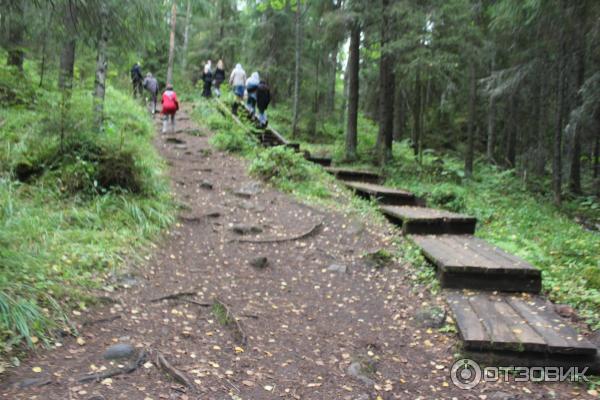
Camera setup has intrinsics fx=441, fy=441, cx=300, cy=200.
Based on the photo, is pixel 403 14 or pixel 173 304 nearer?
pixel 173 304

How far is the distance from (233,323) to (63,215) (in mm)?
3178

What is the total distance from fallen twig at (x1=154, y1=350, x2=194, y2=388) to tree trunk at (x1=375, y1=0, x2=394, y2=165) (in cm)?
1047

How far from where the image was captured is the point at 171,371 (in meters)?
3.51

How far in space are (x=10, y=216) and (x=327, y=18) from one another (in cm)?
1007

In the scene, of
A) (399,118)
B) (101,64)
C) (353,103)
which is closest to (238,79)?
(353,103)

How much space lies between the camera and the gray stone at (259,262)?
6172mm

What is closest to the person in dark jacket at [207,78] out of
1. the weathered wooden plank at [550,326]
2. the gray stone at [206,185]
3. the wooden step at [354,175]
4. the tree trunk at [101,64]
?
the wooden step at [354,175]

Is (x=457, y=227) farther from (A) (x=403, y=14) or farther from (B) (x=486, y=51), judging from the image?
(B) (x=486, y=51)

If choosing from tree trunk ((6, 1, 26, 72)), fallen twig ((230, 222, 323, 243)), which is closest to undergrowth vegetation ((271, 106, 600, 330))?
fallen twig ((230, 222, 323, 243))

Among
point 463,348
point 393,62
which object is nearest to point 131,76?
point 393,62

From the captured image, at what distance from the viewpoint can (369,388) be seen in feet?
12.4

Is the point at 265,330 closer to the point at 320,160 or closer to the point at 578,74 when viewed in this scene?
the point at 320,160

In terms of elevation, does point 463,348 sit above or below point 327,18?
below

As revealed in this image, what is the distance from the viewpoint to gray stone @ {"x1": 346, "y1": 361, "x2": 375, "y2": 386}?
12.7ft
